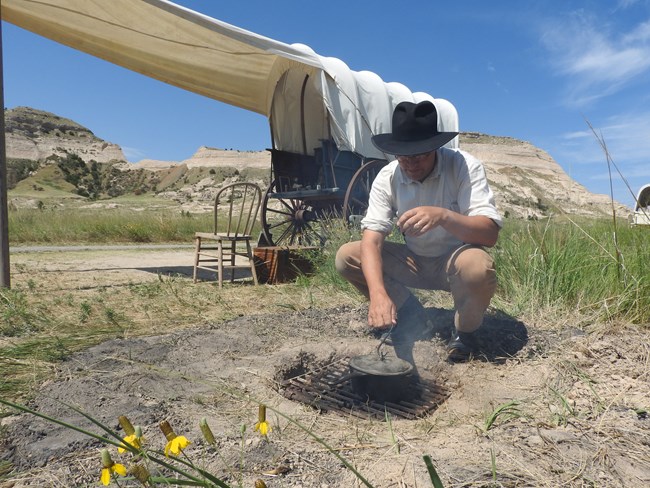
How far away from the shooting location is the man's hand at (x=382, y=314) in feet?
7.38

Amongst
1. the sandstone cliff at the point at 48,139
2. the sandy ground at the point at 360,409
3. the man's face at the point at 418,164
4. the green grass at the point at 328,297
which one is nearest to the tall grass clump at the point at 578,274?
the green grass at the point at 328,297

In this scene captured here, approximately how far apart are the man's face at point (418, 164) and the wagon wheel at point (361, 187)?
3897 millimetres

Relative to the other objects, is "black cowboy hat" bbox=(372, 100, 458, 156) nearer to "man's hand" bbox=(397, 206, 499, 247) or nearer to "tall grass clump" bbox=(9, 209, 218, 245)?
"man's hand" bbox=(397, 206, 499, 247)

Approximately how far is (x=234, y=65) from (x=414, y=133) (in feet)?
17.6

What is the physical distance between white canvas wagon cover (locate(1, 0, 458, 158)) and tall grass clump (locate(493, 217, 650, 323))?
11.9ft

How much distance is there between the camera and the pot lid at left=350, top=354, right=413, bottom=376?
218cm

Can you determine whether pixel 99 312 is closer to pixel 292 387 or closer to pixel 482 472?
pixel 292 387

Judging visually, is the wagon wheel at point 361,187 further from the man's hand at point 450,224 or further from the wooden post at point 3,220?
the man's hand at point 450,224

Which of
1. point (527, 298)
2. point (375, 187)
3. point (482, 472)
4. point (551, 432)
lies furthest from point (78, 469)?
point (527, 298)

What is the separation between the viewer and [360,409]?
220cm

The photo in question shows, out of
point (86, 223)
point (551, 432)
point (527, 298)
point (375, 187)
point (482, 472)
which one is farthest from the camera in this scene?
point (86, 223)

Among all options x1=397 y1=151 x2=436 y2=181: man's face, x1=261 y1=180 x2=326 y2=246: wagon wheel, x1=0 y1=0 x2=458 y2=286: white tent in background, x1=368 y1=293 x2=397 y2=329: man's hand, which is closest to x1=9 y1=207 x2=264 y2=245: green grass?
x1=261 y1=180 x2=326 y2=246: wagon wheel

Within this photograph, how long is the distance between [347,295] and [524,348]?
1888 mm

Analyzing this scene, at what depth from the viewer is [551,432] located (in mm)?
1669
